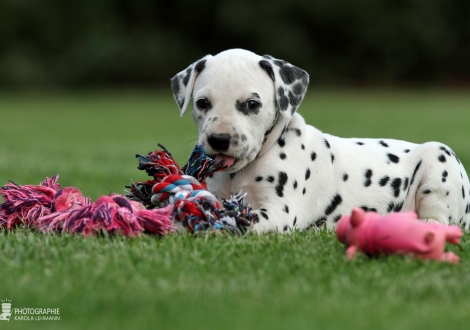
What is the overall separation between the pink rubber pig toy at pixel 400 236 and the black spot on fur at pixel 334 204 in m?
1.44

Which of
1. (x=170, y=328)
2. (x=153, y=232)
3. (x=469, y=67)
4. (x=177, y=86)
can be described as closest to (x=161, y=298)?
(x=170, y=328)

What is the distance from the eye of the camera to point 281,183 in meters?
5.15

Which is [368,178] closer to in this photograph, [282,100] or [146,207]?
[282,100]

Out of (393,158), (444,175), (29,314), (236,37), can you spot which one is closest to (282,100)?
(393,158)

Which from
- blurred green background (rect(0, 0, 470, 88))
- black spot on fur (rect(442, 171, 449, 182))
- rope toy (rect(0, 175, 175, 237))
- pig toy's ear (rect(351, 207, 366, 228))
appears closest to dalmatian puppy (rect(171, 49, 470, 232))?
black spot on fur (rect(442, 171, 449, 182))

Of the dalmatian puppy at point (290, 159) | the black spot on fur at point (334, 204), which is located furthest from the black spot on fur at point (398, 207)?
the black spot on fur at point (334, 204)

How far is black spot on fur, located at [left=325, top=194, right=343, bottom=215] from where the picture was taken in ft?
18.0

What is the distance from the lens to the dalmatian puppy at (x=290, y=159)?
501 centimetres

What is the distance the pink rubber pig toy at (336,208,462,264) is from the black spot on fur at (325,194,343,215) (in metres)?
1.44

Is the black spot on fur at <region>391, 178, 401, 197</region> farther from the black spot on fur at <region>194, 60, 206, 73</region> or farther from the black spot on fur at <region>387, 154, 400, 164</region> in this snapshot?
the black spot on fur at <region>194, 60, 206, 73</region>

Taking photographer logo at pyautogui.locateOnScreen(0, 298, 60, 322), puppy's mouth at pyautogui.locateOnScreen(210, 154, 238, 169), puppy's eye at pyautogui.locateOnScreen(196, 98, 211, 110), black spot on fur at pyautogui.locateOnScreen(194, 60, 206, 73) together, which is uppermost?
black spot on fur at pyautogui.locateOnScreen(194, 60, 206, 73)

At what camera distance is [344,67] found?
136ft

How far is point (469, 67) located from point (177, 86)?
127ft

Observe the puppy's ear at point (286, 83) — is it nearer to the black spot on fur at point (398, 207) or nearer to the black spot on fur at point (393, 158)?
the black spot on fur at point (393, 158)
